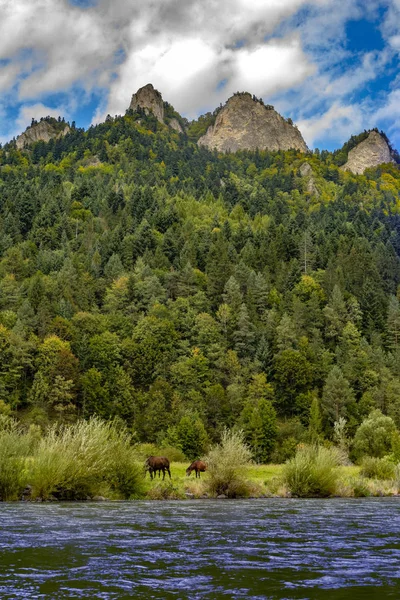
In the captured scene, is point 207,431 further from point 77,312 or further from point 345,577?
point 345,577

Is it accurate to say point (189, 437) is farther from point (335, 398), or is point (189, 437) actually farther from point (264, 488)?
point (264, 488)

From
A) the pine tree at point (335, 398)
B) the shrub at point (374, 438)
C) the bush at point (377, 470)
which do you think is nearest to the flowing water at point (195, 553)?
the bush at point (377, 470)

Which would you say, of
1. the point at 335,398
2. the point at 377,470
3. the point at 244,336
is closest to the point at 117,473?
the point at 377,470

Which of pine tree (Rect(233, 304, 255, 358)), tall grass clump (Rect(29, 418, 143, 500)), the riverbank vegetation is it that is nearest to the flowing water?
tall grass clump (Rect(29, 418, 143, 500))

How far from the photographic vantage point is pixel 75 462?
1452 inches

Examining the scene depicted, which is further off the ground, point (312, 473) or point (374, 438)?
point (374, 438)

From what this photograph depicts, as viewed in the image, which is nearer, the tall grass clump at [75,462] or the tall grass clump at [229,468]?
the tall grass clump at [75,462]

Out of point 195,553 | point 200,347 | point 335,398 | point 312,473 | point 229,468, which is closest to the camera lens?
point 195,553

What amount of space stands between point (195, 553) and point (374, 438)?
268 ft

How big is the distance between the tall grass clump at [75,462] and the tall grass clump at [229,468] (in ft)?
23.0

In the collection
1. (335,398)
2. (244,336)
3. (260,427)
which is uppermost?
(244,336)

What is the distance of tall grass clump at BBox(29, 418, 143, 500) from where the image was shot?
36.8 metres

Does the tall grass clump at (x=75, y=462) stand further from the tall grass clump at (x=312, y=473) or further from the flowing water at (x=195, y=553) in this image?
the tall grass clump at (x=312, y=473)

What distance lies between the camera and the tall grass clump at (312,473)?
45406mm
